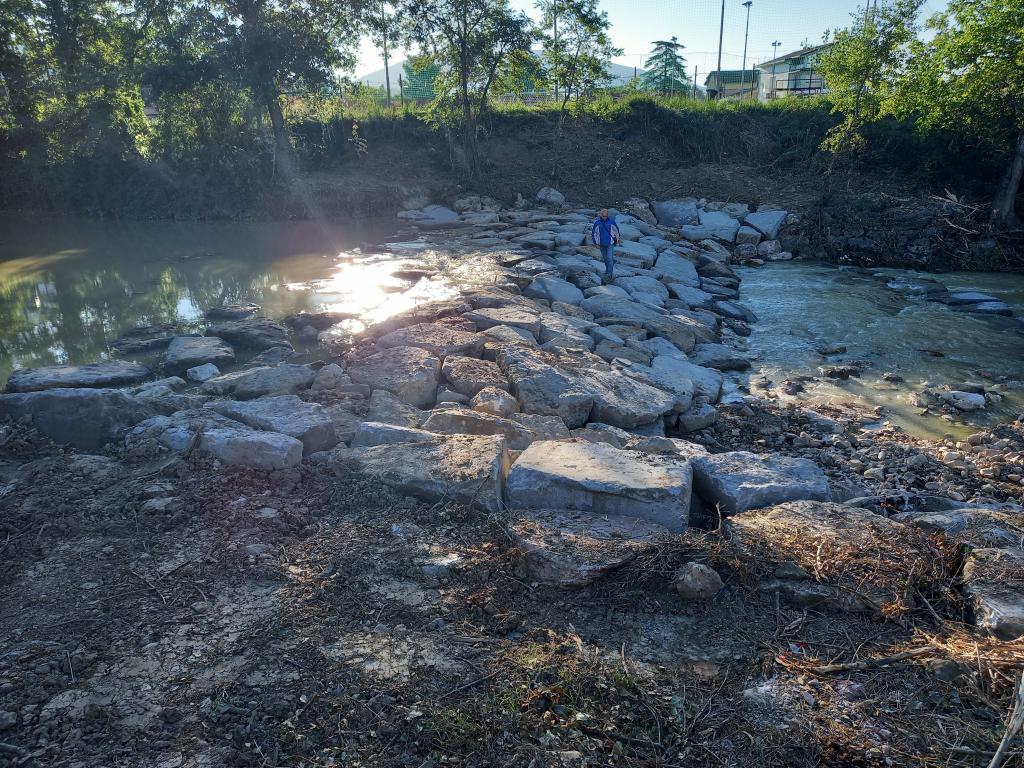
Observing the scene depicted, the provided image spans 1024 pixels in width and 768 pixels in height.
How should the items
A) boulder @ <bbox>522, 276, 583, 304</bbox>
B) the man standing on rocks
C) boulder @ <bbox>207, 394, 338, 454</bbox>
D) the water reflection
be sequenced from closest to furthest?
boulder @ <bbox>207, 394, 338, 454</bbox>, the water reflection, boulder @ <bbox>522, 276, 583, 304</bbox>, the man standing on rocks

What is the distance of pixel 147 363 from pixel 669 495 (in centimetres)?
662

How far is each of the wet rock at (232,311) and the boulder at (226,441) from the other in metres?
5.21

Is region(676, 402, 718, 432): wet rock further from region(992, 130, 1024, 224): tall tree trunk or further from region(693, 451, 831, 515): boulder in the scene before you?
region(992, 130, 1024, 224): tall tree trunk

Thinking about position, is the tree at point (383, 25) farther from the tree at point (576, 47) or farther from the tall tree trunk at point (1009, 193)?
the tall tree trunk at point (1009, 193)

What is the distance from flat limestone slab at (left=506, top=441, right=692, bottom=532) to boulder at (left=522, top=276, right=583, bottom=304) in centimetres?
565

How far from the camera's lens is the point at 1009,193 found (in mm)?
13484

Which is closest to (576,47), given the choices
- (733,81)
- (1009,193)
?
(1009,193)

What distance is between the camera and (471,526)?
352 cm

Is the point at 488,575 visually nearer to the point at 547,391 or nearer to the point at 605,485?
the point at 605,485

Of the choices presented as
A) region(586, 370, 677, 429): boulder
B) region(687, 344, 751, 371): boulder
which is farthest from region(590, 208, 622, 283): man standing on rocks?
region(586, 370, 677, 429): boulder

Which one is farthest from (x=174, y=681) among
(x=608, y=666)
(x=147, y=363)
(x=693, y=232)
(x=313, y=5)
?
(x=313, y=5)

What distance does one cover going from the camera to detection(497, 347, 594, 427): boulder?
5730 mm

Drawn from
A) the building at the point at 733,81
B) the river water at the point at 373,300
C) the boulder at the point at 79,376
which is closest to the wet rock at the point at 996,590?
the river water at the point at 373,300

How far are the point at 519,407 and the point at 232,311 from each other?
582 centimetres
